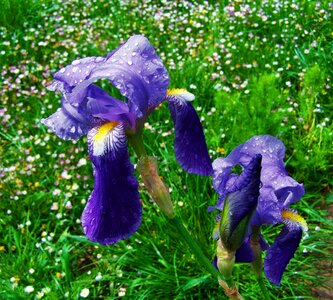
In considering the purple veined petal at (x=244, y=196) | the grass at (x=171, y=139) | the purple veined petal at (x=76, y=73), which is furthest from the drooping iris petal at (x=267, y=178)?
the grass at (x=171, y=139)

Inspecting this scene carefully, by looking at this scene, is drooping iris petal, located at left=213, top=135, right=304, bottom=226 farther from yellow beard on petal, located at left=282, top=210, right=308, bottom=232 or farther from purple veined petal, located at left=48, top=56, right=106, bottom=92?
purple veined petal, located at left=48, top=56, right=106, bottom=92

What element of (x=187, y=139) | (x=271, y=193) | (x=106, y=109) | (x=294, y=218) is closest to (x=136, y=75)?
(x=106, y=109)

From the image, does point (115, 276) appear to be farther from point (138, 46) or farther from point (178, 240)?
point (138, 46)

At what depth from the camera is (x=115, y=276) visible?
3094 mm

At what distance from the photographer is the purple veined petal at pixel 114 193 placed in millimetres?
1388

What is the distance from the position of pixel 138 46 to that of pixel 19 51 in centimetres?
453

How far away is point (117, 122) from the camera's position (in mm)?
1489

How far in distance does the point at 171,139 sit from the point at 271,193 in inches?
91.4

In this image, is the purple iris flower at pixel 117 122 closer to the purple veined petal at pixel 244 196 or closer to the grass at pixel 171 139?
the purple veined petal at pixel 244 196

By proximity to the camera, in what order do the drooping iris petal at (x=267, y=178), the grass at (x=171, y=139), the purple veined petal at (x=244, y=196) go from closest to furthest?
the purple veined petal at (x=244, y=196) < the drooping iris petal at (x=267, y=178) < the grass at (x=171, y=139)

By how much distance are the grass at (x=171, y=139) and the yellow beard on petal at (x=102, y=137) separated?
64.4 inches

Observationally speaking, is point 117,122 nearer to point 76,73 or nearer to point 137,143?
point 137,143

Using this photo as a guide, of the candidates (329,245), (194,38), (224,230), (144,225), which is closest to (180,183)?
(144,225)

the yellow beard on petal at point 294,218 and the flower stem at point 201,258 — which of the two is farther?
the yellow beard on petal at point 294,218
